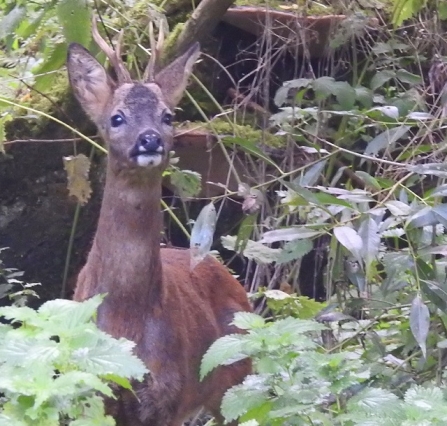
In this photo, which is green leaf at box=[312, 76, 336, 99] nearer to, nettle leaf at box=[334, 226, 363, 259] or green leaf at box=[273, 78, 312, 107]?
green leaf at box=[273, 78, 312, 107]

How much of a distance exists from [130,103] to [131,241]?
57cm

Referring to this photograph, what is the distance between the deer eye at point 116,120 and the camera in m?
4.10

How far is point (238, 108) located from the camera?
18.0ft

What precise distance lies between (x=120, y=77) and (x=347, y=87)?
1147 millimetres

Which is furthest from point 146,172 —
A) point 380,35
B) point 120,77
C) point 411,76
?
point 380,35

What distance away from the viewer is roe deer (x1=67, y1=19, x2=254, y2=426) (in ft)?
12.7

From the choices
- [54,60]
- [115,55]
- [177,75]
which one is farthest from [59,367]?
[54,60]

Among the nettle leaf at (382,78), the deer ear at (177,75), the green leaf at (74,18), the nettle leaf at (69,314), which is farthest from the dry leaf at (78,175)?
the nettle leaf at (69,314)

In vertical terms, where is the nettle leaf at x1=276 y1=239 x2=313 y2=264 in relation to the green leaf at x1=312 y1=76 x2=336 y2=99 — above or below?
below

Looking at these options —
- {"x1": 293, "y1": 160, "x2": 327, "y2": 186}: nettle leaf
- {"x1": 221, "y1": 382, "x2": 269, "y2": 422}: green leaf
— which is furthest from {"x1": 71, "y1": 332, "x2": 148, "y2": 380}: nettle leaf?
{"x1": 293, "y1": 160, "x2": 327, "y2": 186}: nettle leaf

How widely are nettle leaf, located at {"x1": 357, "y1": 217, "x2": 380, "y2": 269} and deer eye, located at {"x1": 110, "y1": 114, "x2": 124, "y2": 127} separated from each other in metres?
1.14

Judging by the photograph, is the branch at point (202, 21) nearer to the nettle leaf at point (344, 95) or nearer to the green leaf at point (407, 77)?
the nettle leaf at point (344, 95)

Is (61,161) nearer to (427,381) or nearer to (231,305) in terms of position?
(231,305)

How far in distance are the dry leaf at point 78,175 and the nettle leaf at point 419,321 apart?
1.86 metres
